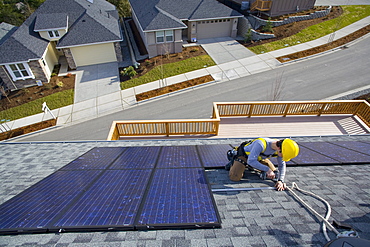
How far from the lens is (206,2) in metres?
28.2

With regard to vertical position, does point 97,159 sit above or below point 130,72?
above

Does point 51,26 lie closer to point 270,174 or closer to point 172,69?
point 172,69

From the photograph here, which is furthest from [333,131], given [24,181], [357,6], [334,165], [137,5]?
[357,6]

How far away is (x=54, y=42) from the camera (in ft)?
85.0

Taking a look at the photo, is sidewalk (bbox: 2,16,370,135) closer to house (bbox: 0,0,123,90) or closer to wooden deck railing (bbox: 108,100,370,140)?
house (bbox: 0,0,123,90)

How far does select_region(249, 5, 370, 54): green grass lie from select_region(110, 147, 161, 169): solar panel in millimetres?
Answer: 22891

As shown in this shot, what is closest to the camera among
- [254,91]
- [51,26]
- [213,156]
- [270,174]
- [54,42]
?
[270,174]

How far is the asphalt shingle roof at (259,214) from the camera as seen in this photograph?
2.91m

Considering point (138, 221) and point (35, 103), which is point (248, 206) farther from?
point (35, 103)

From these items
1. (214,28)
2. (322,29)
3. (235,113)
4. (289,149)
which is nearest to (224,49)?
(214,28)

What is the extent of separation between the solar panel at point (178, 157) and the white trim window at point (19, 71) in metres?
22.6

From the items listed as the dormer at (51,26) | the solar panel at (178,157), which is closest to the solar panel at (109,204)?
the solar panel at (178,157)

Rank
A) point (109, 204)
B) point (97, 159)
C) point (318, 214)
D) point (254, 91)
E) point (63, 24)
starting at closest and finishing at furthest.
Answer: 1. point (318, 214)
2. point (109, 204)
3. point (97, 159)
4. point (254, 91)
5. point (63, 24)

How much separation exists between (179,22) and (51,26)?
51.5ft
